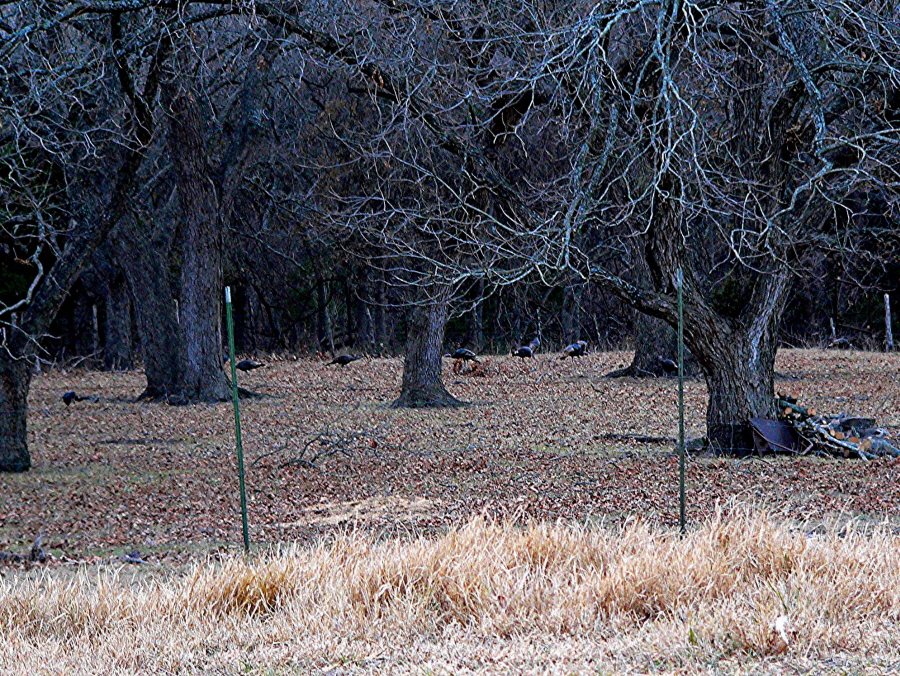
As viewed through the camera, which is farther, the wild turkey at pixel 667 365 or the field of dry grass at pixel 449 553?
the wild turkey at pixel 667 365

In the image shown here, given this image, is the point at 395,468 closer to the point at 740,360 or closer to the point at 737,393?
the point at 737,393

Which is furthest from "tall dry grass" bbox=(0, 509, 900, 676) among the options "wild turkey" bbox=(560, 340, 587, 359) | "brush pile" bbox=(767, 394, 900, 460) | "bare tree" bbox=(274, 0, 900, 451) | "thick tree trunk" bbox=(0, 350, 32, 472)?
"wild turkey" bbox=(560, 340, 587, 359)

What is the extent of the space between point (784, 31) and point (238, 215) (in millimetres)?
18147

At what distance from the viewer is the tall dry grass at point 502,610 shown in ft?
15.6

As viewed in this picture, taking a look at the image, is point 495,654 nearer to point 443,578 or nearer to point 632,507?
point 443,578

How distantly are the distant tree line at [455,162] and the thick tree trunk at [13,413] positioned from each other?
0.09 feet

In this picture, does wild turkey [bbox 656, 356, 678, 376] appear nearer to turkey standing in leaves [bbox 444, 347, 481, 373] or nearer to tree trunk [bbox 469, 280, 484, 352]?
turkey standing in leaves [bbox 444, 347, 481, 373]

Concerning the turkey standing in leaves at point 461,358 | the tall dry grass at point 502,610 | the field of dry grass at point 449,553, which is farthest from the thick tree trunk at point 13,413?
the turkey standing in leaves at point 461,358

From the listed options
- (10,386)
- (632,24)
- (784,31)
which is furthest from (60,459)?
(784,31)

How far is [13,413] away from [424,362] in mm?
6900

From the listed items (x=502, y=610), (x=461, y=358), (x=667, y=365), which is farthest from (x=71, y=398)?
(x=502, y=610)

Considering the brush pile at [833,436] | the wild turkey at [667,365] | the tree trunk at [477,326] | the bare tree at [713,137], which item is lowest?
the brush pile at [833,436]

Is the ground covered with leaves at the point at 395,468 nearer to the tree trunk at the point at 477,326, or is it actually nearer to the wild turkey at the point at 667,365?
the wild turkey at the point at 667,365

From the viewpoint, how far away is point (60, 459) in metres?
12.6
